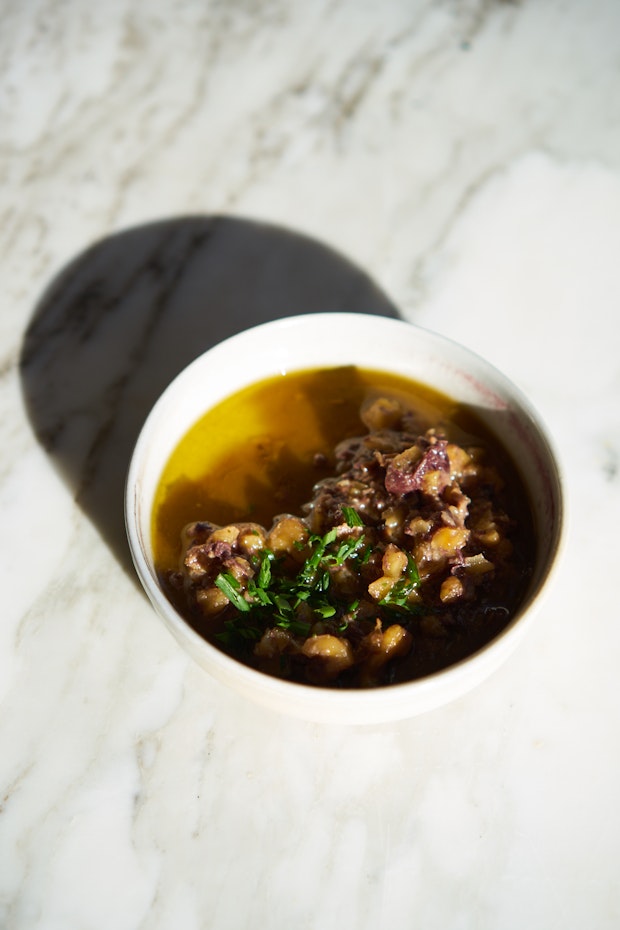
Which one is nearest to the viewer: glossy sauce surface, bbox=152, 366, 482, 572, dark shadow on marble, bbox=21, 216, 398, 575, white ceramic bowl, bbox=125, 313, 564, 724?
white ceramic bowl, bbox=125, 313, 564, 724

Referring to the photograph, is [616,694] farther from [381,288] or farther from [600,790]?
[381,288]

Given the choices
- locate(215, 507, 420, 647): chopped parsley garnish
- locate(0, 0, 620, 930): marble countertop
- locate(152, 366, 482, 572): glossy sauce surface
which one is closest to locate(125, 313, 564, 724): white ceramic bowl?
locate(152, 366, 482, 572): glossy sauce surface

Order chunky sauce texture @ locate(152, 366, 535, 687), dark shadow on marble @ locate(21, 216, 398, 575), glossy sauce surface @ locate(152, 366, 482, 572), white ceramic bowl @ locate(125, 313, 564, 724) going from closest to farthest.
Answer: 1. white ceramic bowl @ locate(125, 313, 564, 724)
2. chunky sauce texture @ locate(152, 366, 535, 687)
3. glossy sauce surface @ locate(152, 366, 482, 572)
4. dark shadow on marble @ locate(21, 216, 398, 575)

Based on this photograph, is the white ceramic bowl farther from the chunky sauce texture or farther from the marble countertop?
the marble countertop

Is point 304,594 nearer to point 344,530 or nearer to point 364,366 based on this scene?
point 344,530

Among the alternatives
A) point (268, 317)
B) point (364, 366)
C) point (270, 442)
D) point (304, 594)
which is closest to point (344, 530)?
point (304, 594)

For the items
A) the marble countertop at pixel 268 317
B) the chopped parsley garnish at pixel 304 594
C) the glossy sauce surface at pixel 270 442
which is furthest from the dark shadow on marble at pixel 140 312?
the chopped parsley garnish at pixel 304 594
